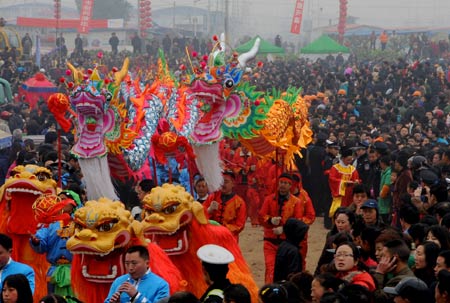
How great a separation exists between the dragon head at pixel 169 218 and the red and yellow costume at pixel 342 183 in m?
3.99

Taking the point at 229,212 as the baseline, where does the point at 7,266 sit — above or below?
above

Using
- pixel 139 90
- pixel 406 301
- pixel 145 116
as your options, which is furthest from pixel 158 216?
pixel 139 90

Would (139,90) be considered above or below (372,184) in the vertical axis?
A: above

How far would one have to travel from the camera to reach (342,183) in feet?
36.2

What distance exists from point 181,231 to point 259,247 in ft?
15.1

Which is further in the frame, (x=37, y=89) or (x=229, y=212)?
(x=37, y=89)

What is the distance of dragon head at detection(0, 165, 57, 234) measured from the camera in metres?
7.84

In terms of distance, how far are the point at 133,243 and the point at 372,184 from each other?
5.62 metres

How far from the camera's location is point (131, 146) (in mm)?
11125

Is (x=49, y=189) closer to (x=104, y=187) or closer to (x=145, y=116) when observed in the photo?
(x=104, y=187)

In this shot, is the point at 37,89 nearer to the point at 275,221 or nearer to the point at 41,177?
the point at 275,221

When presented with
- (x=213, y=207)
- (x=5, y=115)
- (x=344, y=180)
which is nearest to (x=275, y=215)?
(x=213, y=207)

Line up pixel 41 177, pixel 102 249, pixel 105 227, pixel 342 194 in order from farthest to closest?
pixel 342 194
pixel 41 177
pixel 105 227
pixel 102 249

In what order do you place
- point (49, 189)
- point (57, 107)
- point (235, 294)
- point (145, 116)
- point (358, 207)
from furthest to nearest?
point (145, 116) < point (57, 107) < point (358, 207) < point (49, 189) < point (235, 294)
